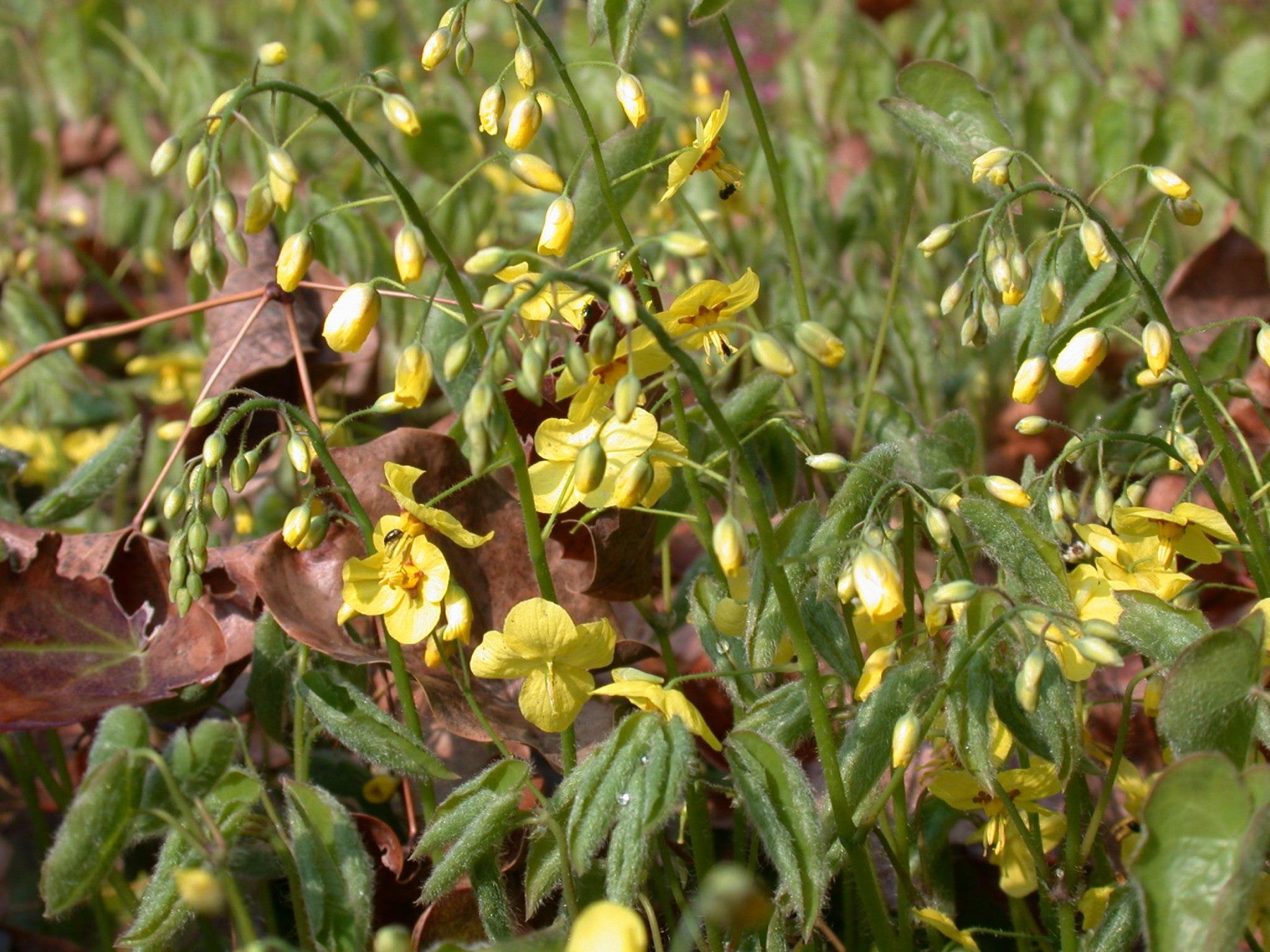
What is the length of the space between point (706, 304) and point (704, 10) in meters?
0.34

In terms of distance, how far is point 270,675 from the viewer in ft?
5.35

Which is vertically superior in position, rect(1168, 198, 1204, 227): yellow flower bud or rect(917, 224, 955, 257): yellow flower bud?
rect(917, 224, 955, 257): yellow flower bud

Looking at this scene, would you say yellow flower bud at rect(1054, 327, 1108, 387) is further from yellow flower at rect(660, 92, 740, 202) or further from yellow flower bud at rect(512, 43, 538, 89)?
yellow flower bud at rect(512, 43, 538, 89)

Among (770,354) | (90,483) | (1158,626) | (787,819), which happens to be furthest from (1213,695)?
(90,483)

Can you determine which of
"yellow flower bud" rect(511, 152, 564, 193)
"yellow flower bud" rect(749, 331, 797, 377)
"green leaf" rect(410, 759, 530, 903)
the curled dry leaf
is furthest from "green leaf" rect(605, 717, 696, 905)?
the curled dry leaf

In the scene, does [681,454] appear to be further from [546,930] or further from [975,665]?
[546,930]

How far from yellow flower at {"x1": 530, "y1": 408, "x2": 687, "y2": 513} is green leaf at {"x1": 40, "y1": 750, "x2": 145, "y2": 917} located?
1.63 feet

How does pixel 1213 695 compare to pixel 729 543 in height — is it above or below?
below

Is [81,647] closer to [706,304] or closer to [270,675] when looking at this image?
[270,675]

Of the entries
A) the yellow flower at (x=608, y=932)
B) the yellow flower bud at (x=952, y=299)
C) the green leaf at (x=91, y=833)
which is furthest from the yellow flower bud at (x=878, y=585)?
the green leaf at (x=91, y=833)

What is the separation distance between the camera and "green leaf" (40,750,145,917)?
45.1 inches

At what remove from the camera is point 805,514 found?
1416mm

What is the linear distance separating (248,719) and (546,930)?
Answer: 93 cm

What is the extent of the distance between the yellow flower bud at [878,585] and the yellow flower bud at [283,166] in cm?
66
